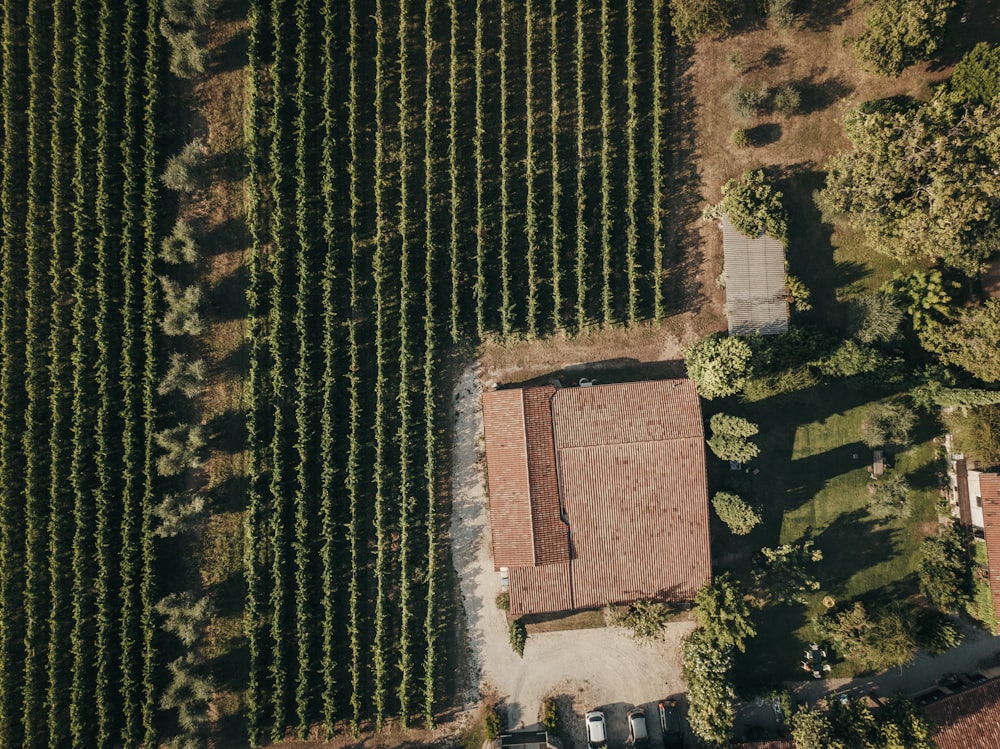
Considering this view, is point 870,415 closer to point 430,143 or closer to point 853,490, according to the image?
point 853,490

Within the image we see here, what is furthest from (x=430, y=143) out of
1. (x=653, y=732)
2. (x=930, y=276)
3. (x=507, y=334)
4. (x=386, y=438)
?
(x=653, y=732)

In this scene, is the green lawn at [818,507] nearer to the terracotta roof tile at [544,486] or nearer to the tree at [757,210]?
the tree at [757,210]

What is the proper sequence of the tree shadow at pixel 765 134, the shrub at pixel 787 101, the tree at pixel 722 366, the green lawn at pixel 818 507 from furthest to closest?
the tree shadow at pixel 765 134
the green lawn at pixel 818 507
the shrub at pixel 787 101
the tree at pixel 722 366

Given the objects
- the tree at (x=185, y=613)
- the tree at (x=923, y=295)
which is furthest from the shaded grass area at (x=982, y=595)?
the tree at (x=185, y=613)

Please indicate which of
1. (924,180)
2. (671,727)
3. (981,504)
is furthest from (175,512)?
(981,504)

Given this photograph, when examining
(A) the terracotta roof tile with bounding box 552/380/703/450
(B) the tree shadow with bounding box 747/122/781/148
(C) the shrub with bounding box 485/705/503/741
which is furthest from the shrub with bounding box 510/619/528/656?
(B) the tree shadow with bounding box 747/122/781/148

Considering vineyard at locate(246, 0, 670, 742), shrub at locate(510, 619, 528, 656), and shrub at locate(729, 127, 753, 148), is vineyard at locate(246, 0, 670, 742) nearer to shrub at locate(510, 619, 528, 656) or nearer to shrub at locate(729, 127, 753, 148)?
shrub at locate(729, 127, 753, 148)
